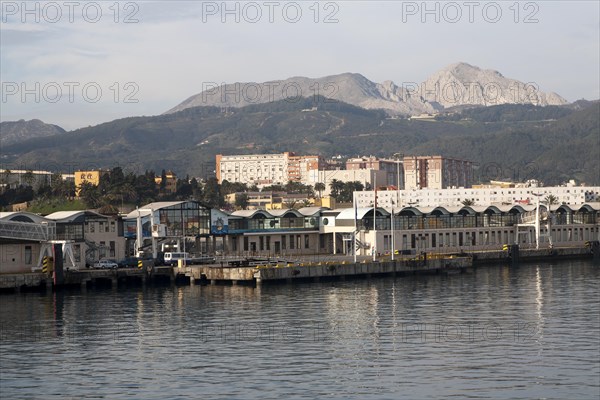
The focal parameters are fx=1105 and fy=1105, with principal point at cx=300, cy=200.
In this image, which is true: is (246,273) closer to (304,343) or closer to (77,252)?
(77,252)

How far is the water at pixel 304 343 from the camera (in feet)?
152

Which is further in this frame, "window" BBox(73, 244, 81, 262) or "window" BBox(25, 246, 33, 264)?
"window" BBox(73, 244, 81, 262)

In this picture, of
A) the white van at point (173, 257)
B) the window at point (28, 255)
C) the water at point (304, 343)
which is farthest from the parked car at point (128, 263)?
the water at point (304, 343)

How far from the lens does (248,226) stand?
120875 mm

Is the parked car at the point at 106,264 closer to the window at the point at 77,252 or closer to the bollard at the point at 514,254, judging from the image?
the window at the point at 77,252

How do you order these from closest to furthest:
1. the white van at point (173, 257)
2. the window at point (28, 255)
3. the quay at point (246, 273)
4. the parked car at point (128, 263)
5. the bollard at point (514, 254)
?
1. the quay at point (246, 273)
2. the window at point (28, 255)
3. the parked car at point (128, 263)
4. the white van at point (173, 257)
5. the bollard at point (514, 254)

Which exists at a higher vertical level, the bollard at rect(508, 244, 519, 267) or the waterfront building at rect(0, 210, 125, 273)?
the waterfront building at rect(0, 210, 125, 273)

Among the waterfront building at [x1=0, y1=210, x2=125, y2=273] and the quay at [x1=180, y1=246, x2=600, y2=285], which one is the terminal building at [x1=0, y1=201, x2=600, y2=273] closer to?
the waterfront building at [x1=0, y1=210, x2=125, y2=273]

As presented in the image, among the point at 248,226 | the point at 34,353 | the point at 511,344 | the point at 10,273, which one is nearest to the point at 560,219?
the point at 248,226

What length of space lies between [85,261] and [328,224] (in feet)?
108

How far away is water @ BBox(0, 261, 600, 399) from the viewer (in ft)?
152

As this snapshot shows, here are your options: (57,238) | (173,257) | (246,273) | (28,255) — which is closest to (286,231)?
(173,257)

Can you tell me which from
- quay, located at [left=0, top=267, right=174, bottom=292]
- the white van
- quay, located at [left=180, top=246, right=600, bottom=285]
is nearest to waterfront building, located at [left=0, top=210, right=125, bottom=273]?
quay, located at [left=0, top=267, right=174, bottom=292]

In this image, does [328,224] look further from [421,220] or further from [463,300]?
[463,300]
